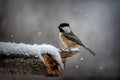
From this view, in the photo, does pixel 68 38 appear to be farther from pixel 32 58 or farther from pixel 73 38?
pixel 32 58

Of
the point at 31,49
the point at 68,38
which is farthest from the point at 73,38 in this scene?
the point at 31,49

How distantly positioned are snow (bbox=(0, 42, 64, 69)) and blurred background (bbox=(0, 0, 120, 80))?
0.13 ft

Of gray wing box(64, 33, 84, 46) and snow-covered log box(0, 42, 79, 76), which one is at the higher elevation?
gray wing box(64, 33, 84, 46)

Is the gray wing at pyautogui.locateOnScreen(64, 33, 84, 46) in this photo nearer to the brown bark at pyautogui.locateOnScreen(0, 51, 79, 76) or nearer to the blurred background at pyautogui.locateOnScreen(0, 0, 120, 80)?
the blurred background at pyautogui.locateOnScreen(0, 0, 120, 80)

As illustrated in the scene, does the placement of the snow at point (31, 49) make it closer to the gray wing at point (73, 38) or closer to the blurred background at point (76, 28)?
the blurred background at point (76, 28)

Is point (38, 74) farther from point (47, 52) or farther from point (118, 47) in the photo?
point (118, 47)

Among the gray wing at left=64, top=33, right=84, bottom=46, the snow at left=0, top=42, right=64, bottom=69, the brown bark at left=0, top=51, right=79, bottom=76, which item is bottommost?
the brown bark at left=0, top=51, right=79, bottom=76

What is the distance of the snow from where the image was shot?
→ 2.75 m

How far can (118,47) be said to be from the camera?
277cm

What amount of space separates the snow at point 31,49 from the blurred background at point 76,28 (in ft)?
0.13

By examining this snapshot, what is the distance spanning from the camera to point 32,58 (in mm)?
2742

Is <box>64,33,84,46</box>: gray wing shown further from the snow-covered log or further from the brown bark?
the brown bark

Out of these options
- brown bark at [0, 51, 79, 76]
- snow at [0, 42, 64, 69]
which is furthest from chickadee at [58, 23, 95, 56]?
brown bark at [0, 51, 79, 76]

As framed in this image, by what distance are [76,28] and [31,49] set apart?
0.48 meters
